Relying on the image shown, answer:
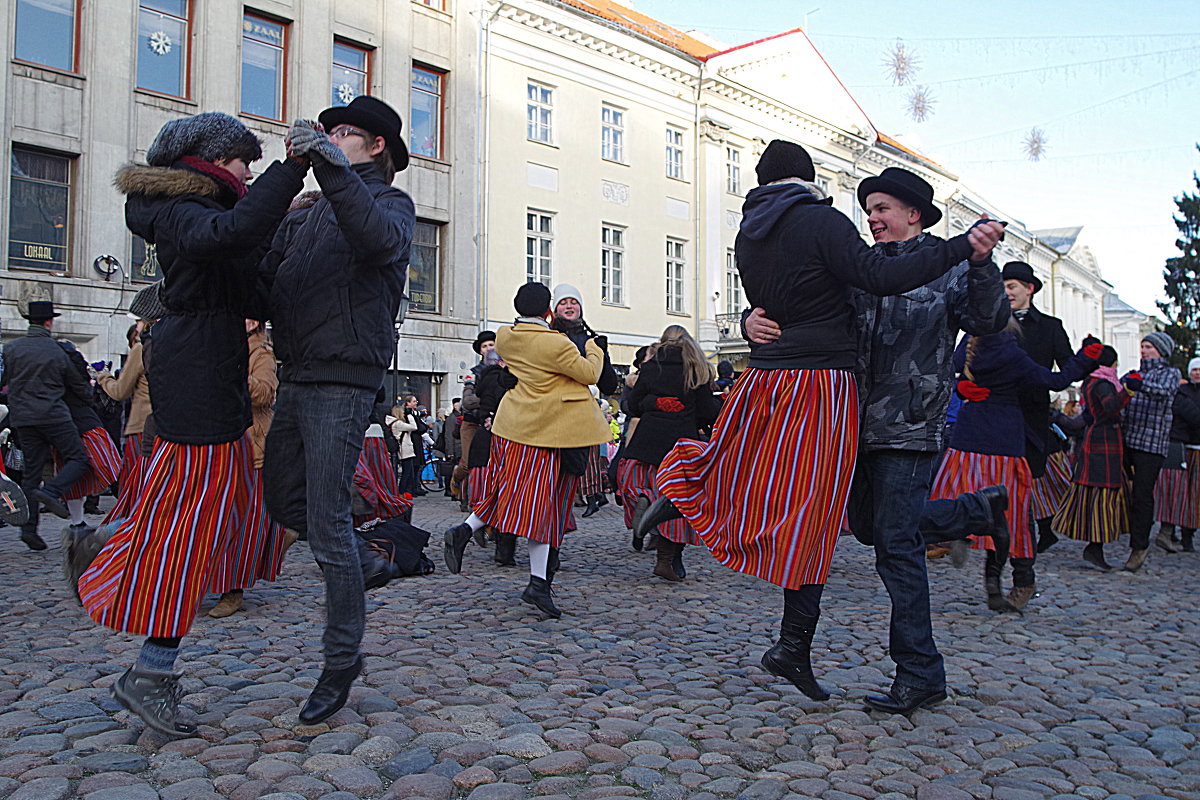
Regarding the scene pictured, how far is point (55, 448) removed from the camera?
8352mm

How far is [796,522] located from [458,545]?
113 inches

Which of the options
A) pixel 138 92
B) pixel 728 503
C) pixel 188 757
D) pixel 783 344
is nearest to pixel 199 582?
pixel 188 757

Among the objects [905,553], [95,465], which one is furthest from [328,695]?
[95,465]

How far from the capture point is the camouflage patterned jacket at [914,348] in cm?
376

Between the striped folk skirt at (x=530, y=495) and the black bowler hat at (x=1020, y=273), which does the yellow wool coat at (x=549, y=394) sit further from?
the black bowler hat at (x=1020, y=273)

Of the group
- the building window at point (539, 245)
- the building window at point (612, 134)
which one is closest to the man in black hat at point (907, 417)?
the building window at point (539, 245)

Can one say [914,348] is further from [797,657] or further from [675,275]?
[675,275]

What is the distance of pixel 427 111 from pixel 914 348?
21.9 meters

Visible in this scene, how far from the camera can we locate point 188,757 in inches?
119

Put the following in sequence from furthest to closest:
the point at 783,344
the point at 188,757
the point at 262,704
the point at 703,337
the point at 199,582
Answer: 1. the point at 703,337
2. the point at 783,344
3. the point at 262,704
4. the point at 199,582
5. the point at 188,757

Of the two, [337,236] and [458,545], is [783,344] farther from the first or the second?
[458,545]

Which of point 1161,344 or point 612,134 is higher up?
point 612,134

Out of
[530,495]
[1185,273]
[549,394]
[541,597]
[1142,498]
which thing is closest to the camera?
[541,597]

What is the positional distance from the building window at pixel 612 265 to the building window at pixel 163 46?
38.2 feet
